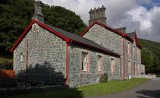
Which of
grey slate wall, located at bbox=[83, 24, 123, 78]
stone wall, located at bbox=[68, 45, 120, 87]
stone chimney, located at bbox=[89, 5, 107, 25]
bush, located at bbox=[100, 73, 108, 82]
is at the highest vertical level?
stone chimney, located at bbox=[89, 5, 107, 25]

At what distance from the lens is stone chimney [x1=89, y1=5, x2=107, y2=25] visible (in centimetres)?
3250

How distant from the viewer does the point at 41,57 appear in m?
20.7

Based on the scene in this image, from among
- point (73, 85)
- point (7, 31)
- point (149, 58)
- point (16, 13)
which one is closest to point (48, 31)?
point (73, 85)

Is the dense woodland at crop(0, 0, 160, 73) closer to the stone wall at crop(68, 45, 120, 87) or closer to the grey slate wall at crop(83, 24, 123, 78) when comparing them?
the grey slate wall at crop(83, 24, 123, 78)

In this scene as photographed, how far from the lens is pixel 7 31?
1506 inches

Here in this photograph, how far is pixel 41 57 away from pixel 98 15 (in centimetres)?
1457

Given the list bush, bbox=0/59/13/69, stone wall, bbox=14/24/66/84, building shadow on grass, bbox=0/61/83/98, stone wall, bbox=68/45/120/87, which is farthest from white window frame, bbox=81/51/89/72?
bush, bbox=0/59/13/69

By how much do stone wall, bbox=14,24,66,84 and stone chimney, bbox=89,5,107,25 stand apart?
1276 centimetres

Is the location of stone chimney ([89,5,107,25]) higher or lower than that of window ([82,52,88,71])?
higher

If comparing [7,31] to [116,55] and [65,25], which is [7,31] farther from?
[116,55]

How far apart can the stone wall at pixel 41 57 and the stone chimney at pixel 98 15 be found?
41.9 feet

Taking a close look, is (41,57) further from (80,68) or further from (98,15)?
(98,15)

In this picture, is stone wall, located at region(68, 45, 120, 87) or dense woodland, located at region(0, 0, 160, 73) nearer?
stone wall, located at region(68, 45, 120, 87)

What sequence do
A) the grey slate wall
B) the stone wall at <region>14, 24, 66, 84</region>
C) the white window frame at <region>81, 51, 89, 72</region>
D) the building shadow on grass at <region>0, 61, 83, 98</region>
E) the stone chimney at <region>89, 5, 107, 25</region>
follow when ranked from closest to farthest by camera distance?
the building shadow on grass at <region>0, 61, 83, 98</region>
the stone wall at <region>14, 24, 66, 84</region>
the white window frame at <region>81, 51, 89, 72</region>
the grey slate wall
the stone chimney at <region>89, 5, 107, 25</region>
